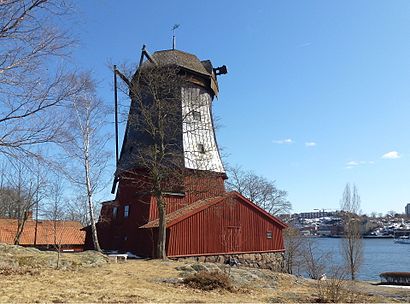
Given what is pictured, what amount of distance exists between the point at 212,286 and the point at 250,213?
15615 millimetres

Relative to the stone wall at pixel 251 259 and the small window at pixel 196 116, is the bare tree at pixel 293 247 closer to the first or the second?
the stone wall at pixel 251 259

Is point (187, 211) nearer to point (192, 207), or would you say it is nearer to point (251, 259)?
point (192, 207)

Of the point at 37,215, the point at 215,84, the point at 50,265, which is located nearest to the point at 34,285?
the point at 50,265

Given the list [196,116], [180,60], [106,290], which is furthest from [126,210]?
[106,290]

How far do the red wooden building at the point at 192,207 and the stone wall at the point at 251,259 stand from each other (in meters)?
0.26

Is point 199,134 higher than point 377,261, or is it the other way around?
point 199,134

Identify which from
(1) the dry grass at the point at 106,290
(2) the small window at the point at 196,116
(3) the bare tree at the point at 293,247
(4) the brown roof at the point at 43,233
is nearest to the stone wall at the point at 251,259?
(3) the bare tree at the point at 293,247

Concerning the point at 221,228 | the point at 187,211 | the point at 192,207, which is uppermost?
the point at 192,207

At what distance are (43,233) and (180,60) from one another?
24.0 m

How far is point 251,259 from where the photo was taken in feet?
82.1

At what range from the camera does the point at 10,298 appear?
725cm

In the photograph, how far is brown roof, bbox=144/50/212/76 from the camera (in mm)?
25969

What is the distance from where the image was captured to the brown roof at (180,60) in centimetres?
2597

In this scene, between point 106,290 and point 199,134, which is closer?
point 106,290
